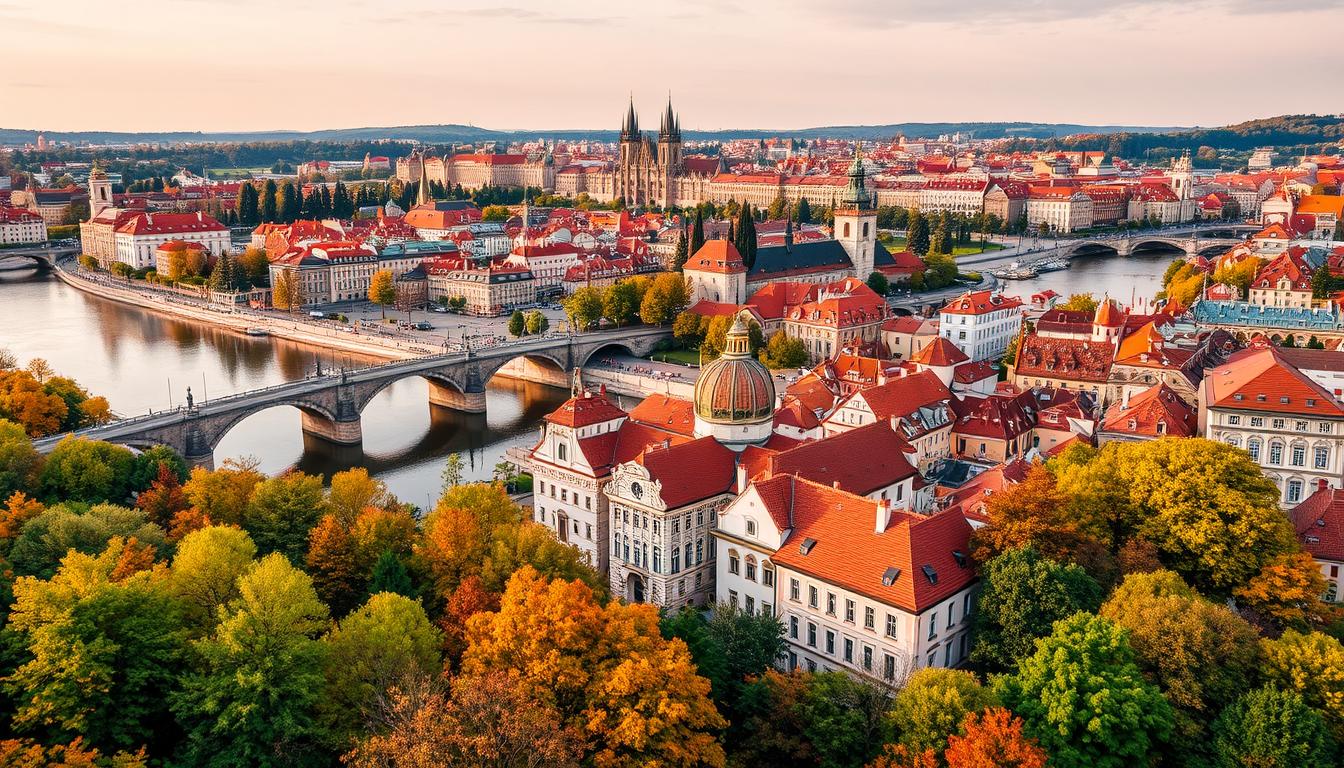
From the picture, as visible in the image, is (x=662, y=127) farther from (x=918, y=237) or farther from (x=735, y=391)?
(x=735, y=391)

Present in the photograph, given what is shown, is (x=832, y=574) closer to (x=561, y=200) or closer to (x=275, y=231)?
(x=275, y=231)

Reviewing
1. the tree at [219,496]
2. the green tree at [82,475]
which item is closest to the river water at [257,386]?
the green tree at [82,475]

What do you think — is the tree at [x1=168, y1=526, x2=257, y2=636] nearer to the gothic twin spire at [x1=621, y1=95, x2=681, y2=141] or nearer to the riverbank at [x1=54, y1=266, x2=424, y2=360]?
the riverbank at [x1=54, y1=266, x2=424, y2=360]

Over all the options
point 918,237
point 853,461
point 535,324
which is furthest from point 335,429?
point 918,237

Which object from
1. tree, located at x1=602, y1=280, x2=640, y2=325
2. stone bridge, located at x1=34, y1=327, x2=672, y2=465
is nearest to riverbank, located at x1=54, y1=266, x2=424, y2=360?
stone bridge, located at x1=34, y1=327, x2=672, y2=465

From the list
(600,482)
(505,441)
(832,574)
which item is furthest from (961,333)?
(832,574)

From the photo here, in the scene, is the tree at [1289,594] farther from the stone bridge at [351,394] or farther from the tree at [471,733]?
the stone bridge at [351,394]
